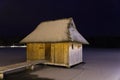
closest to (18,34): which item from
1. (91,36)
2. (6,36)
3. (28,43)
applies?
(6,36)

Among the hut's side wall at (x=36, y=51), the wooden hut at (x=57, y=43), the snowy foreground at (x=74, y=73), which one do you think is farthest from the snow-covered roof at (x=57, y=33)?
the snowy foreground at (x=74, y=73)

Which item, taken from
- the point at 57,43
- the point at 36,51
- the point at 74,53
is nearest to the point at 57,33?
the point at 57,43

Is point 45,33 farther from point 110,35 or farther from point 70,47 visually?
point 110,35

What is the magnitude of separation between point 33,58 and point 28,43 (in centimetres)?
96

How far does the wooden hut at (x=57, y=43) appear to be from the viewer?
10078mm

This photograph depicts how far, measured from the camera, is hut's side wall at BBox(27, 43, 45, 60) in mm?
11052

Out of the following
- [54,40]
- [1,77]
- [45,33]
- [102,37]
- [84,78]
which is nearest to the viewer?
[1,77]

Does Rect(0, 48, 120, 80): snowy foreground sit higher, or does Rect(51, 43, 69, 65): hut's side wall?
Rect(51, 43, 69, 65): hut's side wall

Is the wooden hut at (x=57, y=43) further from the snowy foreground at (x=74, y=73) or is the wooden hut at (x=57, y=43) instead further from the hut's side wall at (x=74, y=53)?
the snowy foreground at (x=74, y=73)

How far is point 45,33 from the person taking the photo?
11.1m

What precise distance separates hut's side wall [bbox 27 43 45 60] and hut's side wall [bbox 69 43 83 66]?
1723 mm

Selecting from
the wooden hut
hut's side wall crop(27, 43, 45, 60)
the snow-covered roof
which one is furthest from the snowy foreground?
the snow-covered roof

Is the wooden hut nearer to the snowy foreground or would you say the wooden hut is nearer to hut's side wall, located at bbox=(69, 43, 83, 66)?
hut's side wall, located at bbox=(69, 43, 83, 66)

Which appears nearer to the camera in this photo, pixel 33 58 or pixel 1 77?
pixel 1 77
